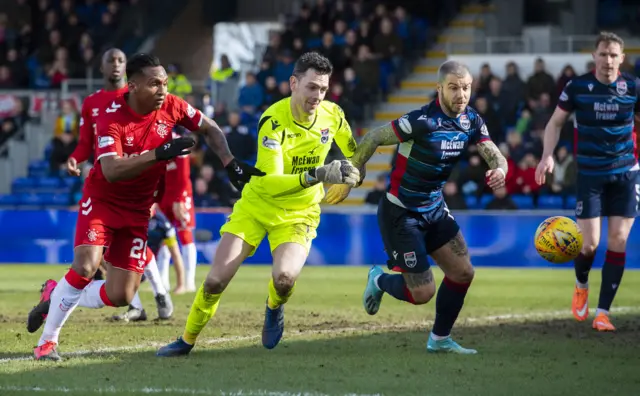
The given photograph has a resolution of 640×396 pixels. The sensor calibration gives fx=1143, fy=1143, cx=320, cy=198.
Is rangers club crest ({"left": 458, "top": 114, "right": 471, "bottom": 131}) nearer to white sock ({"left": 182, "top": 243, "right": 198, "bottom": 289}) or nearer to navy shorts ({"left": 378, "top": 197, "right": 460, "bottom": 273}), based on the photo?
navy shorts ({"left": 378, "top": 197, "right": 460, "bottom": 273})

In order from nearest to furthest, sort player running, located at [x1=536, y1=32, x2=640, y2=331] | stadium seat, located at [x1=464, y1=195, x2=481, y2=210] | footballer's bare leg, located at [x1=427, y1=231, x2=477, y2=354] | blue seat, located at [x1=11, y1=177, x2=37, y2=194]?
footballer's bare leg, located at [x1=427, y1=231, x2=477, y2=354], player running, located at [x1=536, y1=32, x2=640, y2=331], stadium seat, located at [x1=464, y1=195, x2=481, y2=210], blue seat, located at [x1=11, y1=177, x2=37, y2=194]

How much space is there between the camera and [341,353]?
910 centimetres

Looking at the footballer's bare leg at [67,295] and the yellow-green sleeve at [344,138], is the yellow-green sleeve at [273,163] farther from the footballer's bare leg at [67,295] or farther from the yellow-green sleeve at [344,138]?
the footballer's bare leg at [67,295]

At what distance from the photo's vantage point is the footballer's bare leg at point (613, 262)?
1073cm

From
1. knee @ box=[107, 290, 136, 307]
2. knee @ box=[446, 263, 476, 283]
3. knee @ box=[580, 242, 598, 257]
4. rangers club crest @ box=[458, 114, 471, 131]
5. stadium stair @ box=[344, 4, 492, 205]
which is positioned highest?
rangers club crest @ box=[458, 114, 471, 131]

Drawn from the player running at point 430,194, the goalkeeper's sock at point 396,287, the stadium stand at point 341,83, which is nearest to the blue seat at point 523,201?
the stadium stand at point 341,83

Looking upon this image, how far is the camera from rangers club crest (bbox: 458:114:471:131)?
8.89 metres

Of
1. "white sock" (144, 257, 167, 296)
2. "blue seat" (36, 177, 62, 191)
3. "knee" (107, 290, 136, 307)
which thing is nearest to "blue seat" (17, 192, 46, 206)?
"blue seat" (36, 177, 62, 191)

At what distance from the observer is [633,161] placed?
35.6 feet

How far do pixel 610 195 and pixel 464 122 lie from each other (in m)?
2.65

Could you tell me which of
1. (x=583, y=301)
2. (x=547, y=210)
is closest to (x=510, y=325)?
(x=583, y=301)

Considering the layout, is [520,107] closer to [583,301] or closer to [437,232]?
[583,301]

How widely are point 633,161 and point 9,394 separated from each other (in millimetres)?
6388

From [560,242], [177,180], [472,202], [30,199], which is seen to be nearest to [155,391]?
[560,242]
